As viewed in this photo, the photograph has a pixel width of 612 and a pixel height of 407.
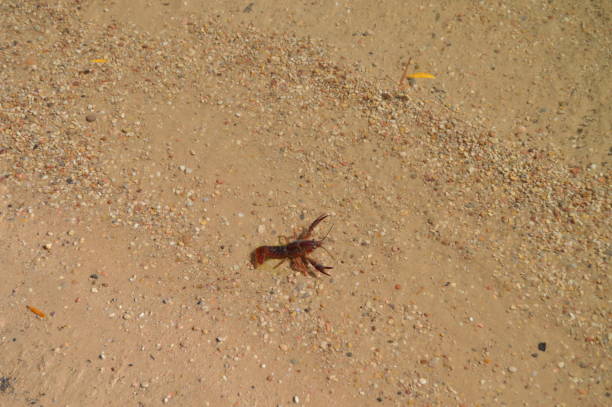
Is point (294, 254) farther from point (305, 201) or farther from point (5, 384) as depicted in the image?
point (5, 384)

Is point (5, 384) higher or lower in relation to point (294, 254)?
lower

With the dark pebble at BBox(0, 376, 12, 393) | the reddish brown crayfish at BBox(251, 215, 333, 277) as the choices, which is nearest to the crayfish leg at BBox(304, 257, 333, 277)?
the reddish brown crayfish at BBox(251, 215, 333, 277)

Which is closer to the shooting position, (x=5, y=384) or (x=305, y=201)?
(x=5, y=384)

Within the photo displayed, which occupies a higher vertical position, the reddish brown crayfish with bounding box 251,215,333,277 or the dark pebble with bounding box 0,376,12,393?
the reddish brown crayfish with bounding box 251,215,333,277

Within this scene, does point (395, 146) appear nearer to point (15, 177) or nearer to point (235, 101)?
point (235, 101)

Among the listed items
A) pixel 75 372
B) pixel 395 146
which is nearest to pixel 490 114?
pixel 395 146

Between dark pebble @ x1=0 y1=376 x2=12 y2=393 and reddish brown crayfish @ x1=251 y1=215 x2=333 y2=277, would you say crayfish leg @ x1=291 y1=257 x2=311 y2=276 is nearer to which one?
reddish brown crayfish @ x1=251 y1=215 x2=333 y2=277

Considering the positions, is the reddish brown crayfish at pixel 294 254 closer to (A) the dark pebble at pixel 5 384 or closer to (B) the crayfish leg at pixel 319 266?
(B) the crayfish leg at pixel 319 266

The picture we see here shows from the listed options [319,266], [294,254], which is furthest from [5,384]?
[319,266]
